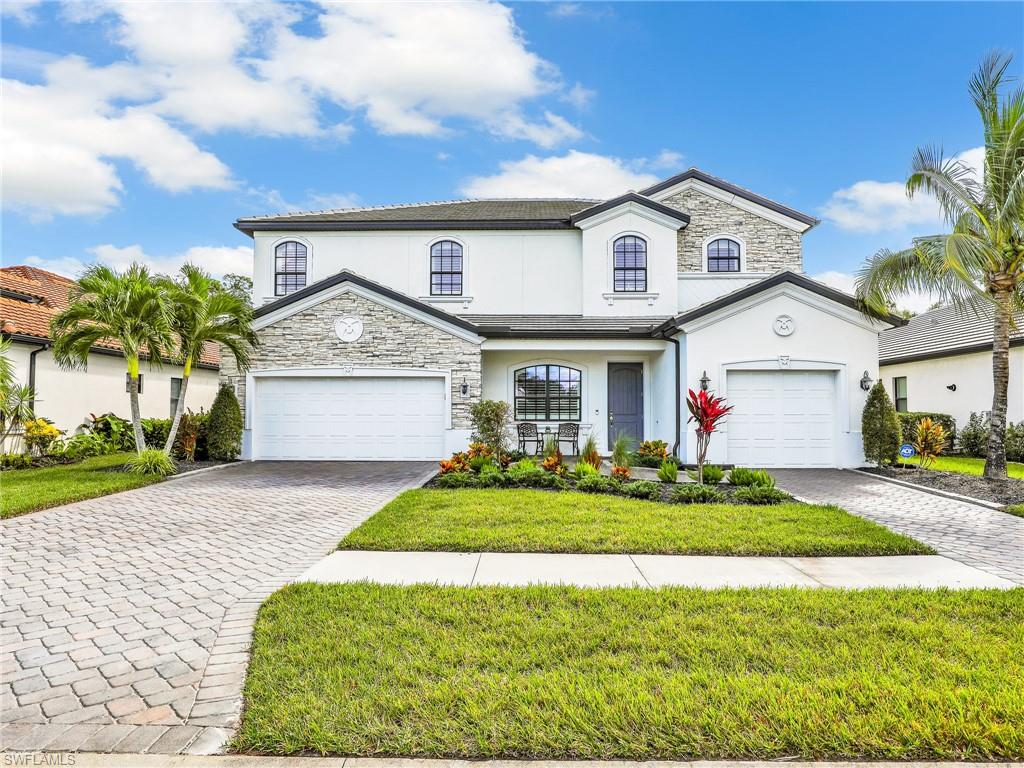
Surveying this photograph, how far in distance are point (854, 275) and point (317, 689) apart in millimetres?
14210

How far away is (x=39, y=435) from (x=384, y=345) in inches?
349

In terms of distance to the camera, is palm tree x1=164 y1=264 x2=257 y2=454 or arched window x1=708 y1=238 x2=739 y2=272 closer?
palm tree x1=164 y1=264 x2=257 y2=454

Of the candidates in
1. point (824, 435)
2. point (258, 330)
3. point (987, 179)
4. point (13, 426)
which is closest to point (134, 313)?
point (258, 330)

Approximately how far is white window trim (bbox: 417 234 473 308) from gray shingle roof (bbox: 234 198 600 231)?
22.8 inches

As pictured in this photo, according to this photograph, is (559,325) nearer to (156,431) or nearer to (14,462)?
(156,431)

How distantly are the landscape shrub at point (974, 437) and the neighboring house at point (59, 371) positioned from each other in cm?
2292

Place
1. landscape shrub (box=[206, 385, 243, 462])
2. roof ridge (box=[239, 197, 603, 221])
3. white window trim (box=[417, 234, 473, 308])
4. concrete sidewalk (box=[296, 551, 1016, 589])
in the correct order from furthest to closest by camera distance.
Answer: roof ridge (box=[239, 197, 603, 221]) < white window trim (box=[417, 234, 473, 308]) < landscape shrub (box=[206, 385, 243, 462]) < concrete sidewalk (box=[296, 551, 1016, 589])

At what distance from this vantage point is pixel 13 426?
14062mm

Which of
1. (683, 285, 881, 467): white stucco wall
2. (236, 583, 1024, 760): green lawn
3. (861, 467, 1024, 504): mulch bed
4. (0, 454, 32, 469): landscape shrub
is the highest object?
(683, 285, 881, 467): white stucco wall

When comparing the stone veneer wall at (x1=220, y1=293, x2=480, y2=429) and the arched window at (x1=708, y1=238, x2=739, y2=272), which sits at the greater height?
the arched window at (x1=708, y1=238, x2=739, y2=272)

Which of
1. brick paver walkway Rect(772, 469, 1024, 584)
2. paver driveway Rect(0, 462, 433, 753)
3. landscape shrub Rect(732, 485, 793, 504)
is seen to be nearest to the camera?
paver driveway Rect(0, 462, 433, 753)

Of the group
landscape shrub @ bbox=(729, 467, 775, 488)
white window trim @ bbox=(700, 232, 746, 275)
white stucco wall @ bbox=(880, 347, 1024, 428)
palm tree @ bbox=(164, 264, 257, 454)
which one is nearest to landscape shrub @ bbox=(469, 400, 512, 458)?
landscape shrub @ bbox=(729, 467, 775, 488)

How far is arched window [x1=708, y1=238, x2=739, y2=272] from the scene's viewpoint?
1827cm

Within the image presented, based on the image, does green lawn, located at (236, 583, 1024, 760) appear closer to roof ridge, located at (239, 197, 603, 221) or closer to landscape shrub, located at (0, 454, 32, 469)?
landscape shrub, located at (0, 454, 32, 469)
